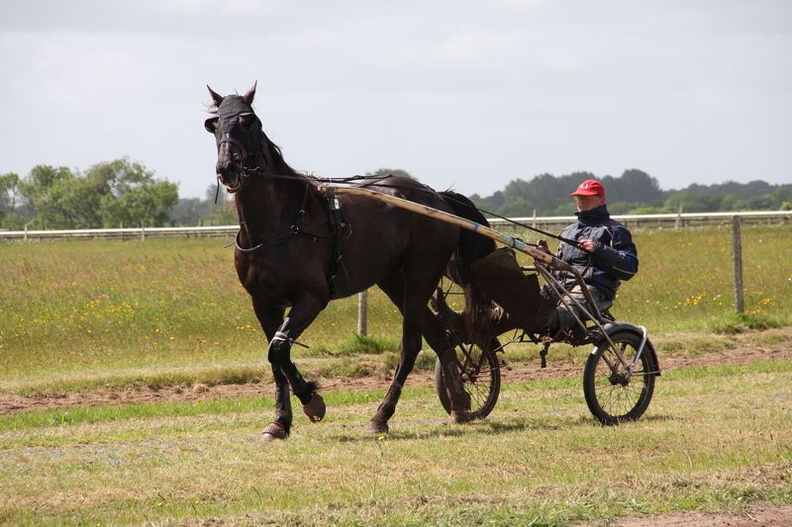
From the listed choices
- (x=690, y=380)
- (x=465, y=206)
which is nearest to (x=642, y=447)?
(x=465, y=206)

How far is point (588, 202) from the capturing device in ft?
34.7

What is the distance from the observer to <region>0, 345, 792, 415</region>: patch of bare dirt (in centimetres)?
1407

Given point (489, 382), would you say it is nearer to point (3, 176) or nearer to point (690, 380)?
point (690, 380)

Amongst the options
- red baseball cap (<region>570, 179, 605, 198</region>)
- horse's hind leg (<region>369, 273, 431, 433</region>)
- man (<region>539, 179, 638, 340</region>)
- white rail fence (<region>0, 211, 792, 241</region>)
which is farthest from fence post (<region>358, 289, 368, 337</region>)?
white rail fence (<region>0, 211, 792, 241</region>)

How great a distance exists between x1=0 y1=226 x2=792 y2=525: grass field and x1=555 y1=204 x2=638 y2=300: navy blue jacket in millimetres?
1250

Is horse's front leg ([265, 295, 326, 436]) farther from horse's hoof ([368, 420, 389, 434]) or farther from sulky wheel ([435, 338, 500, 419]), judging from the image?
sulky wheel ([435, 338, 500, 419])

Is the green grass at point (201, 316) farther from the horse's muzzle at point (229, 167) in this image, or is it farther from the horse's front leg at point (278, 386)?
the horse's muzzle at point (229, 167)

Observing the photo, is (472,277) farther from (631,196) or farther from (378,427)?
(631,196)

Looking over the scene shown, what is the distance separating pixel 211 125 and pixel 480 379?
3525mm

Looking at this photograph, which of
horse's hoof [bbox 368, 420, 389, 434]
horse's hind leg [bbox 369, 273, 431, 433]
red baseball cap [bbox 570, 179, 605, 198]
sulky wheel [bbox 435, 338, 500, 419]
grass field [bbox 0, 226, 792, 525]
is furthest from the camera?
sulky wheel [bbox 435, 338, 500, 419]

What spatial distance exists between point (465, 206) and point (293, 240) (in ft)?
7.30

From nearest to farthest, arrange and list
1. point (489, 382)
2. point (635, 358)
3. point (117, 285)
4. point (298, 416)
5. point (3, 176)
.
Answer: point (635, 358) < point (489, 382) < point (298, 416) < point (117, 285) < point (3, 176)

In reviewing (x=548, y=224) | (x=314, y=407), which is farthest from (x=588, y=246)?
(x=548, y=224)

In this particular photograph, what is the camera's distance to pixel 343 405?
1311 centimetres
